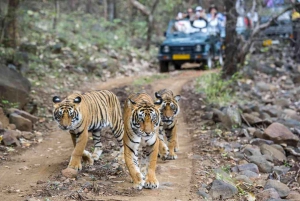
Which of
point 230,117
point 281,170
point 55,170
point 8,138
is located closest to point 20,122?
point 8,138

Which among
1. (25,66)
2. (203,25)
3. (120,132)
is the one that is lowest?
(120,132)

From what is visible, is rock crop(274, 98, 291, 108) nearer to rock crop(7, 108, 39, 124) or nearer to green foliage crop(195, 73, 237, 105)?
green foliage crop(195, 73, 237, 105)

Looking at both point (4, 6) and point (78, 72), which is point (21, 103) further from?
point (78, 72)

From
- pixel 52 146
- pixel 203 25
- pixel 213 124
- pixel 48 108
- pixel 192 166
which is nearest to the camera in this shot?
pixel 192 166

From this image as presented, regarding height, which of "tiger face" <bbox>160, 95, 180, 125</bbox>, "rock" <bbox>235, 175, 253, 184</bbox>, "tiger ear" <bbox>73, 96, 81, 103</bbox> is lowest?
"rock" <bbox>235, 175, 253, 184</bbox>

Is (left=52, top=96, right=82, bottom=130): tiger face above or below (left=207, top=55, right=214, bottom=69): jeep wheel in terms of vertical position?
below

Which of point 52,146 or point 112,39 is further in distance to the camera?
point 112,39

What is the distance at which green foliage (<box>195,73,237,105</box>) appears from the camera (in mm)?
13652

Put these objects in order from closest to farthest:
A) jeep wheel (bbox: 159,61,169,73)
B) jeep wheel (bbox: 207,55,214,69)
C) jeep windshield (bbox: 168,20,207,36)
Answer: jeep wheel (bbox: 207,55,214,69), jeep wheel (bbox: 159,61,169,73), jeep windshield (bbox: 168,20,207,36)

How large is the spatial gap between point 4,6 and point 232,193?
8.73m

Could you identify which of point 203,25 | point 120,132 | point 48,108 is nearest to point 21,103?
point 48,108

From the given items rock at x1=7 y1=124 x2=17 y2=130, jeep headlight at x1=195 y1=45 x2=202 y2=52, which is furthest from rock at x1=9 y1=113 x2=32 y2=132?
jeep headlight at x1=195 y1=45 x2=202 y2=52

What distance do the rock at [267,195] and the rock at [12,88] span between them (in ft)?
19.9

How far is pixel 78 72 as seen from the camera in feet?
56.4
